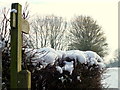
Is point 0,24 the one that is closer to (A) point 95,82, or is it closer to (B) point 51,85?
(B) point 51,85

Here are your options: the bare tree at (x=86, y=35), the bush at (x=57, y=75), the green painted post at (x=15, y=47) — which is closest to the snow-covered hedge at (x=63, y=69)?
the bush at (x=57, y=75)

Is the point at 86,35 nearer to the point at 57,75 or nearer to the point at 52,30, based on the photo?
the point at 52,30

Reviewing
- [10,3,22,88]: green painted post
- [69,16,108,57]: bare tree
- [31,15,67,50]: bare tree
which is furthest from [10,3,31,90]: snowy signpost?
[31,15,67,50]: bare tree

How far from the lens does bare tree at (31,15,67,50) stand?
859 inches

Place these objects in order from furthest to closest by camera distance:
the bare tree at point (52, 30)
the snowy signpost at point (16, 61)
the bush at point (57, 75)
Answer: the bare tree at point (52, 30)
the bush at point (57, 75)
the snowy signpost at point (16, 61)

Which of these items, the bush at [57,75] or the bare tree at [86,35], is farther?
the bare tree at [86,35]

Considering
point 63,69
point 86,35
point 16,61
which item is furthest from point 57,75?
point 86,35

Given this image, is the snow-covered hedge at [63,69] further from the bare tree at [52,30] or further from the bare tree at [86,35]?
the bare tree at [52,30]

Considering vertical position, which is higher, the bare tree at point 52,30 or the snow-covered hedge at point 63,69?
the bare tree at point 52,30

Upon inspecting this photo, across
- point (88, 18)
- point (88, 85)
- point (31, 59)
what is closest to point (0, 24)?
point (31, 59)

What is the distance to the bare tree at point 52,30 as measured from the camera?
21.8 meters

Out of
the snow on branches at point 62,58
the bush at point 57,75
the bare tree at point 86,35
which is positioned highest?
the bare tree at point 86,35

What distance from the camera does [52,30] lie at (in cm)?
2408

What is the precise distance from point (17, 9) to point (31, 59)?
165 centimetres
